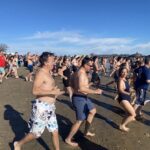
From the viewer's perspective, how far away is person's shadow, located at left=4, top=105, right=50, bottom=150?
8.18 metres

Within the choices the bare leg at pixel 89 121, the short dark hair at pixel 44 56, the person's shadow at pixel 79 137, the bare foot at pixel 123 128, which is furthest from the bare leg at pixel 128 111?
the short dark hair at pixel 44 56

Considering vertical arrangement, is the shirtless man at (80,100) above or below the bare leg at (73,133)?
above

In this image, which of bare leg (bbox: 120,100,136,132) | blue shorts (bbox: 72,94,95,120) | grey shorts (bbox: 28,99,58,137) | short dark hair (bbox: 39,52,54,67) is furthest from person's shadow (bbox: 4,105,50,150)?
bare leg (bbox: 120,100,136,132)

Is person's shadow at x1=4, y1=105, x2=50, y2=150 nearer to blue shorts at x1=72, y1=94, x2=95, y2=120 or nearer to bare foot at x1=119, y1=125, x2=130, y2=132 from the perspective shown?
blue shorts at x1=72, y1=94, x2=95, y2=120

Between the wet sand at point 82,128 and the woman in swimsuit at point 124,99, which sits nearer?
the wet sand at point 82,128

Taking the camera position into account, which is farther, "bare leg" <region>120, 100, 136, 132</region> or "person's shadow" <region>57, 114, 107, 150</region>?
"bare leg" <region>120, 100, 136, 132</region>

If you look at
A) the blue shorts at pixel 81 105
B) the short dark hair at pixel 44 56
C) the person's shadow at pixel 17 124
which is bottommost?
the person's shadow at pixel 17 124

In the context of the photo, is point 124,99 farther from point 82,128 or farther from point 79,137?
point 79,137

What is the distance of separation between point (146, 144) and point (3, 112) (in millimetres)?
4946

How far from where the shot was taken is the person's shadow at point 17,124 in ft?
26.8

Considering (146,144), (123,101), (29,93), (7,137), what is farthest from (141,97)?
(29,93)

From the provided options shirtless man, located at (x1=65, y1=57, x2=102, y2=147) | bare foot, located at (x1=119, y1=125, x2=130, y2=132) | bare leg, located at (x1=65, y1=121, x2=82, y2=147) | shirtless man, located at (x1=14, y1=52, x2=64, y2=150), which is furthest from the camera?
bare foot, located at (x1=119, y1=125, x2=130, y2=132)

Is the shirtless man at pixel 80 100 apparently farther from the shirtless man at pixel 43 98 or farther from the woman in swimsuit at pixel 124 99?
the woman in swimsuit at pixel 124 99

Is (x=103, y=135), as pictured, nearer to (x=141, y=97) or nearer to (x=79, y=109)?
(x=79, y=109)
